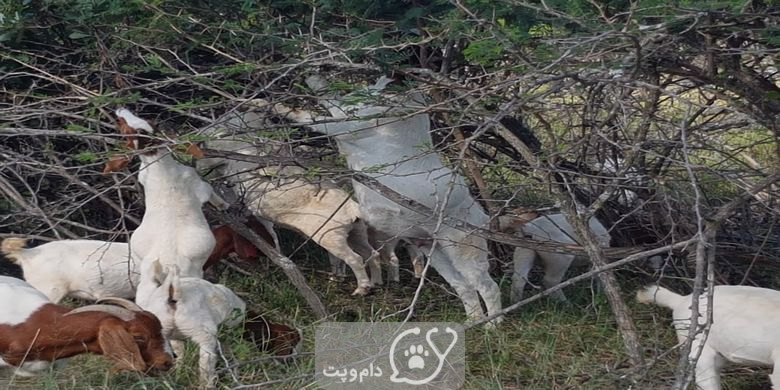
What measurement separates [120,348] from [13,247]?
1.27 meters

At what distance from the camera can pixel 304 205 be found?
5.53 meters

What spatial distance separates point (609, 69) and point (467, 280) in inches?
53.8

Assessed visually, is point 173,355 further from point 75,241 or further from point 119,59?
point 119,59

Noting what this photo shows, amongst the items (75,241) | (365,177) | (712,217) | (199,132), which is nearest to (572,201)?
(712,217)

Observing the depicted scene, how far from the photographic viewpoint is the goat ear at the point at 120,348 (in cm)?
381

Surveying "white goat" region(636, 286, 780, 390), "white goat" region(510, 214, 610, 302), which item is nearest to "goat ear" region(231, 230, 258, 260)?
"white goat" region(510, 214, 610, 302)

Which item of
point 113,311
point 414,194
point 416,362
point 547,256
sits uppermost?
point 414,194

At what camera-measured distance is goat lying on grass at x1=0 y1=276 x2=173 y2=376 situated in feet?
12.7

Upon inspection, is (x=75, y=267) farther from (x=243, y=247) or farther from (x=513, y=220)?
(x=513, y=220)

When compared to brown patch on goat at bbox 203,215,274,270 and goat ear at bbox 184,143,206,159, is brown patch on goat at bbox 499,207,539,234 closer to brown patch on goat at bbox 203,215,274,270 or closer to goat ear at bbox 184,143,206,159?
brown patch on goat at bbox 203,215,274,270

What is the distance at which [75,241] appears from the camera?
4.90 metres

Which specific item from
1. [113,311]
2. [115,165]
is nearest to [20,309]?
[113,311]

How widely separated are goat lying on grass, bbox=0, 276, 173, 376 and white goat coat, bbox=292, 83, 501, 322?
1.24 meters

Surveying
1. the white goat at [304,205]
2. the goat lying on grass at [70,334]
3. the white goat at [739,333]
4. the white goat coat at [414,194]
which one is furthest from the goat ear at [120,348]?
the white goat at [739,333]
